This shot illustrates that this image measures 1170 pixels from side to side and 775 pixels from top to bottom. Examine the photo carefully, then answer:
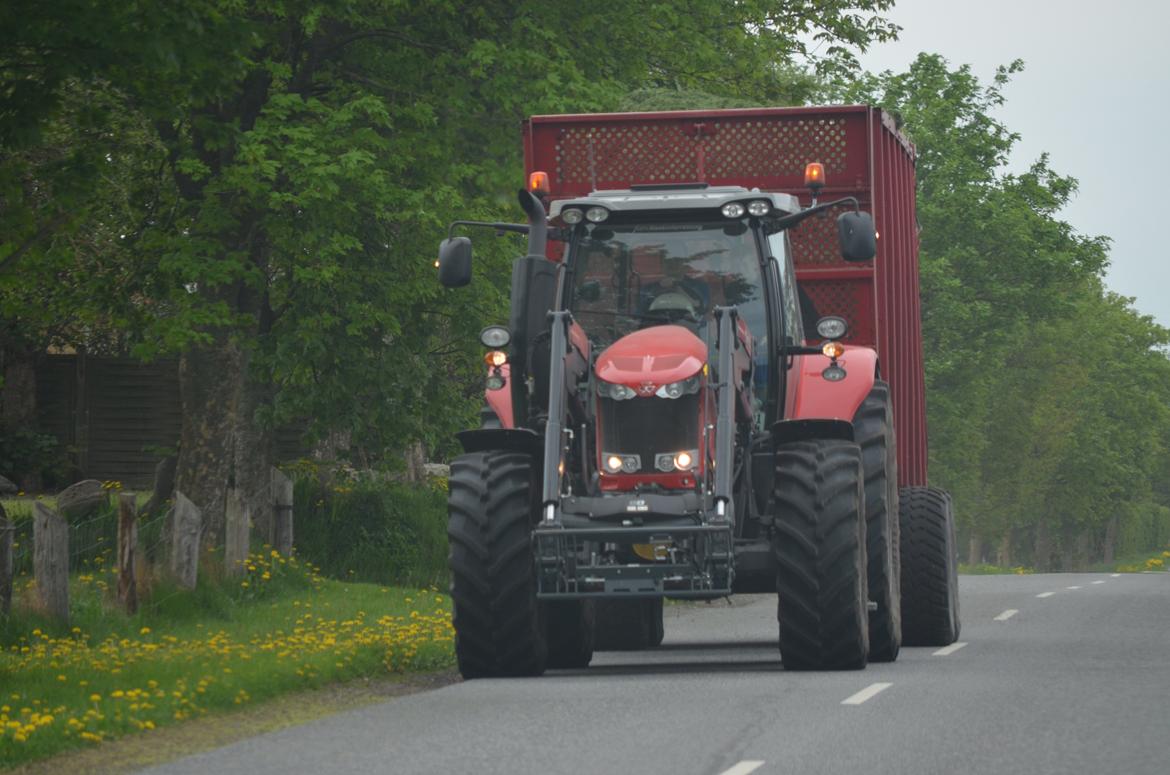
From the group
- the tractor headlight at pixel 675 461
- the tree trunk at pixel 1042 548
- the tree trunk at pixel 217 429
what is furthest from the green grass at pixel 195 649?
the tree trunk at pixel 1042 548

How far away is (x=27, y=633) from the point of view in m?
16.3

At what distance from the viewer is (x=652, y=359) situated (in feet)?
48.2

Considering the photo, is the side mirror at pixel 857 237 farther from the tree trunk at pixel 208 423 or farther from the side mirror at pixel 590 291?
the tree trunk at pixel 208 423

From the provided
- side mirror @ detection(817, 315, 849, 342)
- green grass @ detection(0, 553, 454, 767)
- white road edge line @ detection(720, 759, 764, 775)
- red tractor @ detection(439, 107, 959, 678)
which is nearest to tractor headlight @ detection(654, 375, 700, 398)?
red tractor @ detection(439, 107, 959, 678)

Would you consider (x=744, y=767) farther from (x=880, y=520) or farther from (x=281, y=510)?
(x=281, y=510)

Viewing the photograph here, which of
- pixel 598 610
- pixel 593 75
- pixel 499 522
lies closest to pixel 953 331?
pixel 593 75

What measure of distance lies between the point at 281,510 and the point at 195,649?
7.38 metres

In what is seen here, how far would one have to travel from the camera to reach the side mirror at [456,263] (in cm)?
1491

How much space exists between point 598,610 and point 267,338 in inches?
301

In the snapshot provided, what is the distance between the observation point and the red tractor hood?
14.5 meters

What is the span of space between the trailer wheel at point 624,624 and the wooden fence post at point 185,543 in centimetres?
349

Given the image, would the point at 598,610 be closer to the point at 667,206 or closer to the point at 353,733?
the point at 667,206

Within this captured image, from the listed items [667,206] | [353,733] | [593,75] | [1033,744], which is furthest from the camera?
[593,75]

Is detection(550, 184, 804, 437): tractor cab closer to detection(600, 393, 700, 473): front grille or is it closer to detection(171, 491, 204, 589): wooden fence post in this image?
detection(600, 393, 700, 473): front grille
